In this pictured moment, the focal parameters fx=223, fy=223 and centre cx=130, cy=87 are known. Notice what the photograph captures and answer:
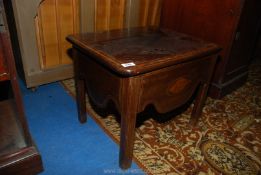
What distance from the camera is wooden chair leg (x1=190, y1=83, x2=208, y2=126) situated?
148 centimetres

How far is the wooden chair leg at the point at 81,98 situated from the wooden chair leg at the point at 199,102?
0.77 metres

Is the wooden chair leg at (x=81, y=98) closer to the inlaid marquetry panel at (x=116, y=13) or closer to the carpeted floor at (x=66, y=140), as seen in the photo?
the carpeted floor at (x=66, y=140)

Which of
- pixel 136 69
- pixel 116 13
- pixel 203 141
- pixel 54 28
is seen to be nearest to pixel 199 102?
pixel 203 141

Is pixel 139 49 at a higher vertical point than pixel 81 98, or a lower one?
higher

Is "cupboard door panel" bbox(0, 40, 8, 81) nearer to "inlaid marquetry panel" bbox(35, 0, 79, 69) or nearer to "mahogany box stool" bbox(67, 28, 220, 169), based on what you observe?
"mahogany box stool" bbox(67, 28, 220, 169)

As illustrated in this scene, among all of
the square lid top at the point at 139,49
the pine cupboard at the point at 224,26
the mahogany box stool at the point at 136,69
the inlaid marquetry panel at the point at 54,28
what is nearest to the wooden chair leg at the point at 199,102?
the mahogany box stool at the point at 136,69

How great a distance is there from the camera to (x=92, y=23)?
198cm

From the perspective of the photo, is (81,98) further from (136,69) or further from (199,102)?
(199,102)

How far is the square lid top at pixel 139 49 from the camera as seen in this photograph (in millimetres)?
995

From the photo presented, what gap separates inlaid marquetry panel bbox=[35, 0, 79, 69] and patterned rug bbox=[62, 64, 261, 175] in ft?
0.97

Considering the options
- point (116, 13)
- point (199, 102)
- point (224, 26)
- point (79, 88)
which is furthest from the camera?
point (116, 13)

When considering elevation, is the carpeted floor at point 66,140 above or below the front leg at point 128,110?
below

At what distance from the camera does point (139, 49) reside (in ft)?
3.84

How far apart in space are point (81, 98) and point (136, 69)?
653mm
